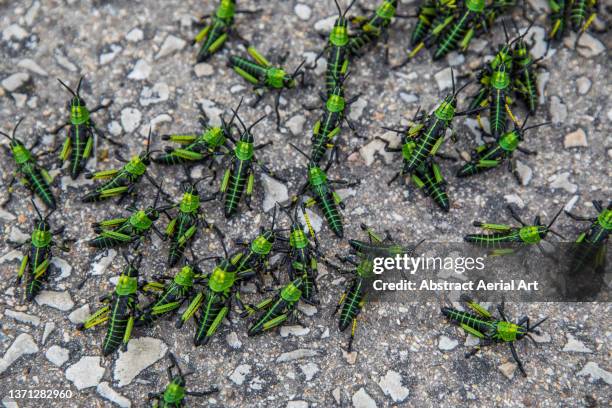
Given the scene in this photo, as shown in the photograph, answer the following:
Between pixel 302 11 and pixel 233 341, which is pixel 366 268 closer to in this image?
pixel 233 341

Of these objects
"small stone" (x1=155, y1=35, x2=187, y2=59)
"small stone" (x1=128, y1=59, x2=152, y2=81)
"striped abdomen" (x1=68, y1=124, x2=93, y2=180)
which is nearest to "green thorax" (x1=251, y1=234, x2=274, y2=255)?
"striped abdomen" (x1=68, y1=124, x2=93, y2=180)

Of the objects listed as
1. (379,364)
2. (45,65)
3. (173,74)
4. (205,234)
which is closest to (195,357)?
(205,234)

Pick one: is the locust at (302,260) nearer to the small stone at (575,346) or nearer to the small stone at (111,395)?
the small stone at (111,395)

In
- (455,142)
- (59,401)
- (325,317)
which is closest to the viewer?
(59,401)

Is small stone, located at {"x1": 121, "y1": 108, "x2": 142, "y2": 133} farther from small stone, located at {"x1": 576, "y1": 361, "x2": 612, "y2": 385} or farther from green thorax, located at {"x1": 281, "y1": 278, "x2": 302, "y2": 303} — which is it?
small stone, located at {"x1": 576, "y1": 361, "x2": 612, "y2": 385}

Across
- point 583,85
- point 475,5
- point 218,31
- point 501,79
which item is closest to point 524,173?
point 501,79

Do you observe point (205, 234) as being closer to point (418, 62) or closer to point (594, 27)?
point (418, 62)

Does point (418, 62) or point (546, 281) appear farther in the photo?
point (418, 62)
